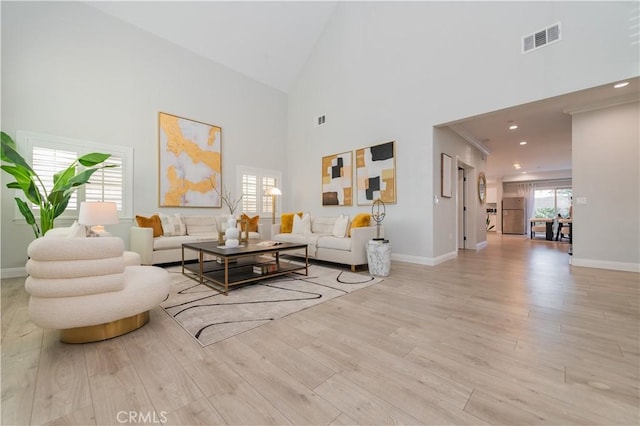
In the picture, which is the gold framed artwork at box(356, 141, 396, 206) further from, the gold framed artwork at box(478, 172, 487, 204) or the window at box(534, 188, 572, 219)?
the window at box(534, 188, 572, 219)

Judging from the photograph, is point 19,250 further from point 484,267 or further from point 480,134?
point 480,134

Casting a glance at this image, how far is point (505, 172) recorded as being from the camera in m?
10.9

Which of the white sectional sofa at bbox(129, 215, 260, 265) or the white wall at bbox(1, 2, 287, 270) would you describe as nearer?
the white wall at bbox(1, 2, 287, 270)

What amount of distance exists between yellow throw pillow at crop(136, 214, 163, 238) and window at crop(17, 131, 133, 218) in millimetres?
A: 481

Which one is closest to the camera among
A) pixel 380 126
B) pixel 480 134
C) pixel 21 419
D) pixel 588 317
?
pixel 21 419

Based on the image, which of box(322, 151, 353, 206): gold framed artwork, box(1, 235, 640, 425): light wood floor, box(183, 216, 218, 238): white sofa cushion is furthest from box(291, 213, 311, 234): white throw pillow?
box(1, 235, 640, 425): light wood floor

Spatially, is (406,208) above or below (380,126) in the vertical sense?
below

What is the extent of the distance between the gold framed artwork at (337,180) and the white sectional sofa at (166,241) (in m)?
2.65

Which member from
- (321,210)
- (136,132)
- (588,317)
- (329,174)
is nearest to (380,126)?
(329,174)

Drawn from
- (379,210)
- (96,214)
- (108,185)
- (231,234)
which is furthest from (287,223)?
(108,185)

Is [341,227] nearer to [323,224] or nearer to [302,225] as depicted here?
[323,224]

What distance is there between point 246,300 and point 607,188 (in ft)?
18.8

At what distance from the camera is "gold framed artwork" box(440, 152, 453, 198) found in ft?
15.6

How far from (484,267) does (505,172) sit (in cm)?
881
